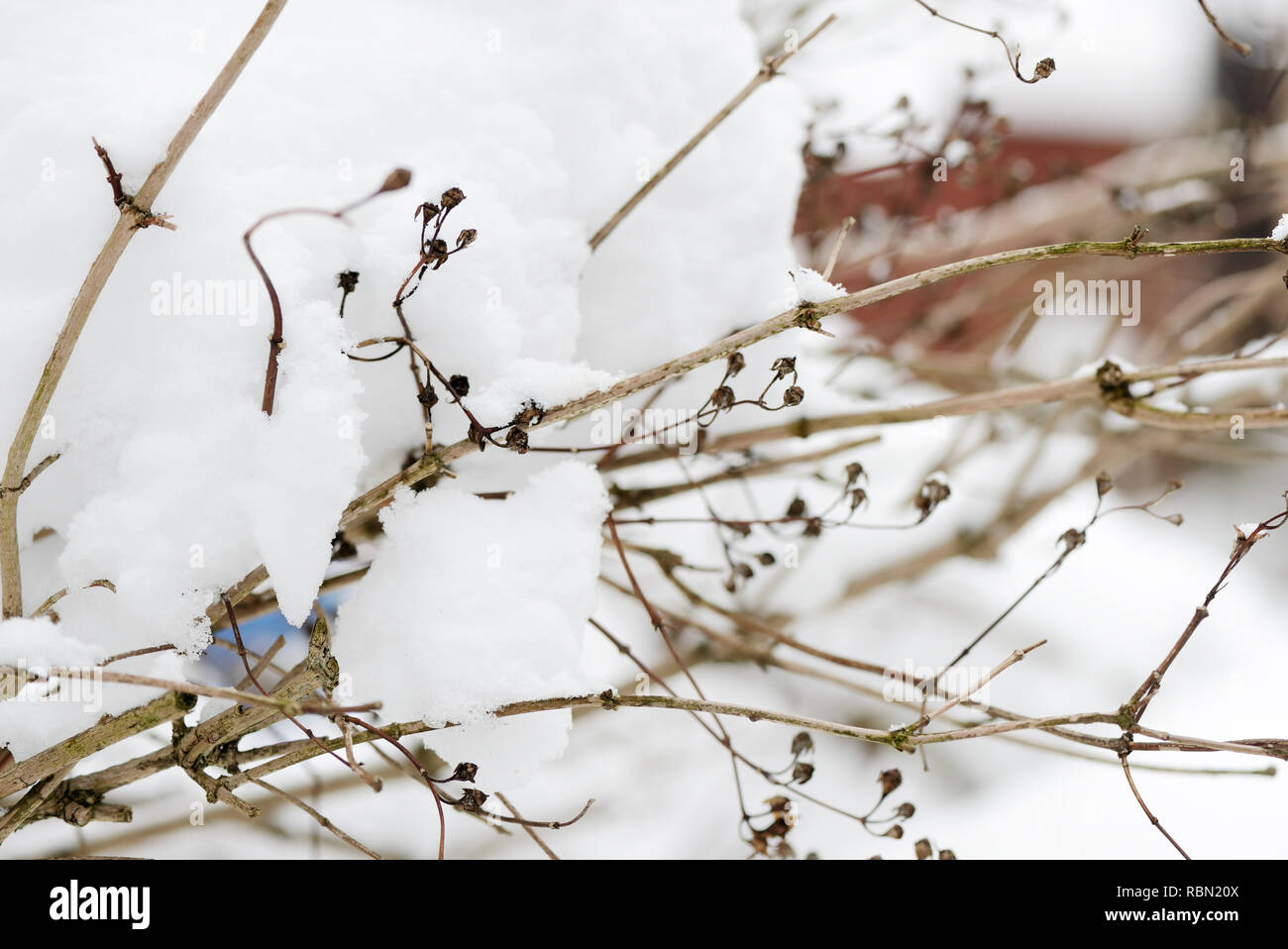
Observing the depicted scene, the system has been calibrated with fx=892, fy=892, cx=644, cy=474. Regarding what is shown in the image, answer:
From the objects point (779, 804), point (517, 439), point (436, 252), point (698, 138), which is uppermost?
point (698, 138)

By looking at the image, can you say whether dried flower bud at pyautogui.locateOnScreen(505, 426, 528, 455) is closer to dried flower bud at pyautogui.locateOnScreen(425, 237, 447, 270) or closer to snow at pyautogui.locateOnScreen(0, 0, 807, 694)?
snow at pyautogui.locateOnScreen(0, 0, 807, 694)

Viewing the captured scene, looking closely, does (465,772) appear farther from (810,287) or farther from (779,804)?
(810,287)

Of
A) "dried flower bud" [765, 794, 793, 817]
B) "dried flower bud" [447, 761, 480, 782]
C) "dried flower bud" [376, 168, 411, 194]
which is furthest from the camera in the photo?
"dried flower bud" [765, 794, 793, 817]

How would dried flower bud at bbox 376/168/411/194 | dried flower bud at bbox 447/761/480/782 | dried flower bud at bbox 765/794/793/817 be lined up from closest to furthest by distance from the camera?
dried flower bud at bbox 376/168/411/194 → dried flower bud at bbox 447/761/480/782 → dried flower bud at bbox 765/794/793/817

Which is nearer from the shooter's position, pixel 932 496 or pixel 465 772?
pixel 465 772

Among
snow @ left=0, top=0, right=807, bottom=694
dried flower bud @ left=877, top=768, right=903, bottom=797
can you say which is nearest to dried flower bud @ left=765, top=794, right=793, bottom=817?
dried flower bud @ left=877, top=768, right=903, bottom=797

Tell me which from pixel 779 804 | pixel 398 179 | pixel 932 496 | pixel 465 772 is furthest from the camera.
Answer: pixel 932 496

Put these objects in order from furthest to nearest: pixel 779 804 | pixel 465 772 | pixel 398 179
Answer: pixel 779 804 → pixel 465 772 → pixel 398 179

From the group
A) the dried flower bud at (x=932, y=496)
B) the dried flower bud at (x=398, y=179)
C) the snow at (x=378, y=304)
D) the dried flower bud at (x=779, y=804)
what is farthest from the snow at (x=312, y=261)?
the dried flower bud at (x=779, y=804)

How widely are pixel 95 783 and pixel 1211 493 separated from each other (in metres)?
3.62

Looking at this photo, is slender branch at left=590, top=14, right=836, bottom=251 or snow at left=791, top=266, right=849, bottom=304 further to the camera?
slender branch at left=590, top=14, right=836, bottom=251

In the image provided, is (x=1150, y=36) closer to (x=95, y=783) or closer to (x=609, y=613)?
(x=609, y=613)

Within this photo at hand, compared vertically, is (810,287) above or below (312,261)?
below

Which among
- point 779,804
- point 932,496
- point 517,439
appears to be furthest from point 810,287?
point 779,804
